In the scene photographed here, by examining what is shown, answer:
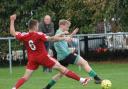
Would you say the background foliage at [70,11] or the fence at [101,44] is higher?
the background foliage at [70,11]

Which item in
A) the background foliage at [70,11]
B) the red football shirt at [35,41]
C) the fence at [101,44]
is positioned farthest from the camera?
the background foliage at [70,11]

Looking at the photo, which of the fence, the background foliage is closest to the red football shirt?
the fence

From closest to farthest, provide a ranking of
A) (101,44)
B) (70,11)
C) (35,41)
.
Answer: (35,41) → (70,11) → (101,44)

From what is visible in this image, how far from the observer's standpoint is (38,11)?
29.9m

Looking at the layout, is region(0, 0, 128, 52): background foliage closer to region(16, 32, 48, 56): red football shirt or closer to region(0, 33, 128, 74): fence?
region(0, 33, 128, 74): fence

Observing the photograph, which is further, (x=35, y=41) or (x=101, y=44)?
(x=101, y=44)

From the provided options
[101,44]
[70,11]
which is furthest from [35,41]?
[101,44]

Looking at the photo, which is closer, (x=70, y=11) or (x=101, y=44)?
(x=70, y=11)

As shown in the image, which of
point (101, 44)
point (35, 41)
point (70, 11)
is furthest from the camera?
A: point (101, 44)

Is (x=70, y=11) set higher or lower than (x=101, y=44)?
higher

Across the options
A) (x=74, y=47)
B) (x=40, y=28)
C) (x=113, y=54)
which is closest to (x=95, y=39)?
(x=113, y=54)

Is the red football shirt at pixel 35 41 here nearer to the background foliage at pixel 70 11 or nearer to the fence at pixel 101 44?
the fence at pixel 101 44

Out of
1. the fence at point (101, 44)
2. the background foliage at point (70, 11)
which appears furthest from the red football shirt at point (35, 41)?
the background foliage at point (70, 11)

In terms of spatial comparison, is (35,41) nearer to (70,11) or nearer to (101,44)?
(70,11)
